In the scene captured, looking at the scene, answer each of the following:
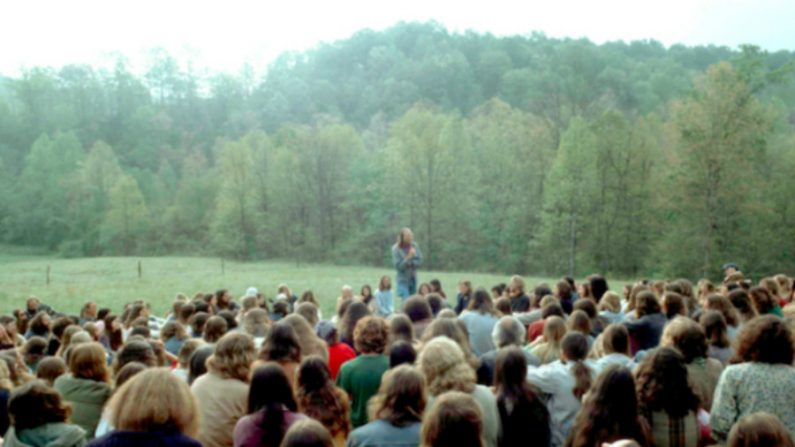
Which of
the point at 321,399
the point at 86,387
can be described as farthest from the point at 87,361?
the point at 321,399

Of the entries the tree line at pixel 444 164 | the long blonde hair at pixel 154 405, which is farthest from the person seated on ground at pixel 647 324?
the tree line at pixel 444 164

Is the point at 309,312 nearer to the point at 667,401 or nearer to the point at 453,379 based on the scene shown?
the point at 453,379

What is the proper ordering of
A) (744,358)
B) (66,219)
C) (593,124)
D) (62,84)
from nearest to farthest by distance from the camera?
(744,358) → (593,124) → (66,219) → (62,84)

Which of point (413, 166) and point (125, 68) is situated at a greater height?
point (125, 68)

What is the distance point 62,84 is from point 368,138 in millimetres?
42651

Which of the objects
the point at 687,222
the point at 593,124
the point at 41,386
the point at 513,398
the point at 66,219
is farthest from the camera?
the point at 66,219

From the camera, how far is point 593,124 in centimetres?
5212

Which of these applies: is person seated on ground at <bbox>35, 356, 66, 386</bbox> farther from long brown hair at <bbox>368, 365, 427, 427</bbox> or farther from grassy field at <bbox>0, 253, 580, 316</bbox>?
grassy field at <bbox>0, 253, 580, 316</bbox>

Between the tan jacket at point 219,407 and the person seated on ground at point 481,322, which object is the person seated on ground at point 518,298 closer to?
the person seated on ground at point 481,322

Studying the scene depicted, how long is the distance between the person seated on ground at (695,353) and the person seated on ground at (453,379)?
161 cm

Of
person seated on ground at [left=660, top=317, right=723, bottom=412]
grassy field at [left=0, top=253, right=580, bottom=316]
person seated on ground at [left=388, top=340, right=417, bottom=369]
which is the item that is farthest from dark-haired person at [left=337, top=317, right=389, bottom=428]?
Answer: grassy field at [left=0, top=253, right=580, bottom=316]

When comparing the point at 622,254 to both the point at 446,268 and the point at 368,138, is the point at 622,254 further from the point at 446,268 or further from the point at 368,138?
the point at 368,138

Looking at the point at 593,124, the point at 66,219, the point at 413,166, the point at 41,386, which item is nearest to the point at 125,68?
the point at 66,219

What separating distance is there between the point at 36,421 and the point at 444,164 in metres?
→ 49.8
